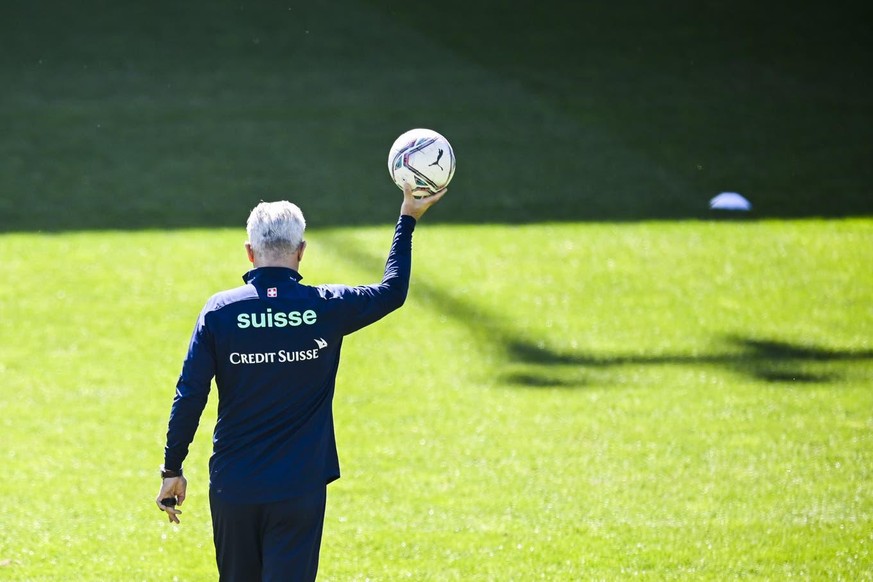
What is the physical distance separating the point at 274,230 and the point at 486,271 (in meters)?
6.91

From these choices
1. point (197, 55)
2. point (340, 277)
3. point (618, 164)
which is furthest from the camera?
point (197, 55)

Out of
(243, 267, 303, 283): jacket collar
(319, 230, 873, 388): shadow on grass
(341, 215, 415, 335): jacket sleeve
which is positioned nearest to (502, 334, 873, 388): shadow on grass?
(319, 230, 873, 388): shadow on grass

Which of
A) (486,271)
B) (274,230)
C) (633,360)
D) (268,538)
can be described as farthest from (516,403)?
(274,230)

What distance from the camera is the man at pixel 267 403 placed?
14.3 ft

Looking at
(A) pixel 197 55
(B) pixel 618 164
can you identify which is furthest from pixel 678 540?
(A) pixel 197 55

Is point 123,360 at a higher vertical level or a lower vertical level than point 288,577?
higher

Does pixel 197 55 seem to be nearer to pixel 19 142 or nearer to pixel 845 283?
pixel 19 142

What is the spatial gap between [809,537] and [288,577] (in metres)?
3.39

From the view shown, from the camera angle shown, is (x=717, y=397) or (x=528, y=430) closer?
(x=528, y=430)

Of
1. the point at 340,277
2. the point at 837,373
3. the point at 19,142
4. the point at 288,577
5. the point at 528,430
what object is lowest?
the point at 288,577

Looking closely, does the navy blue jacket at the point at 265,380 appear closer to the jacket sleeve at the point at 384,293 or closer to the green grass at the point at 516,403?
the jacket sleeve at the point at 384,293

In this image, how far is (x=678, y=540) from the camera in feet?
21.2

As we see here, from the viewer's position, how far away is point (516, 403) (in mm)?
8602

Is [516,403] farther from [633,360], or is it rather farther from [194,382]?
[194,382]
